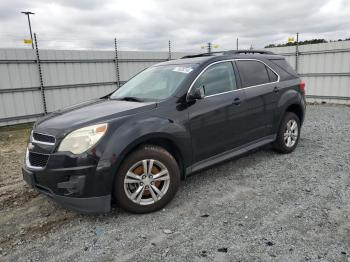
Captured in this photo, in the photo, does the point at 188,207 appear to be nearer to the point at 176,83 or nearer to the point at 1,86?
the point at 176,83

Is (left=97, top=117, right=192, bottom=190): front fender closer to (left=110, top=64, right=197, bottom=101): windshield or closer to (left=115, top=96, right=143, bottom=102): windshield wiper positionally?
(left=110, top=64, right=197, bottom=101): windshield

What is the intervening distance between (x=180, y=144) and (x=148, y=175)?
54cm

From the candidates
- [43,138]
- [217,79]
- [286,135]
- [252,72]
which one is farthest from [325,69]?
[43,138]

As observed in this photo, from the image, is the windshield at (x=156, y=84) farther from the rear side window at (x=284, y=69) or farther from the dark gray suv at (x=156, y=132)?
the rear side window at (x=284, y=69)

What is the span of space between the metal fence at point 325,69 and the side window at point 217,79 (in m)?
9.18

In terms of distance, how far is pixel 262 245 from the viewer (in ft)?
8.49

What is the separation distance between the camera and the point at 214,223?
300cm

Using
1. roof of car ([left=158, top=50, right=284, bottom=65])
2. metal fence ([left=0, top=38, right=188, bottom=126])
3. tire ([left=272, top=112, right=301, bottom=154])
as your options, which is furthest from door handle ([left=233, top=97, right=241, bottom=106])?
metal fence ([left=0, top=38, right=188, bottom=126])

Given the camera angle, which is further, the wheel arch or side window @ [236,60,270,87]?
side window @ [236,60,270,87]

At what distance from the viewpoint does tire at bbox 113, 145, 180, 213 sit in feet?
9.96

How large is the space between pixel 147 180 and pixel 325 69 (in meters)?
11.2

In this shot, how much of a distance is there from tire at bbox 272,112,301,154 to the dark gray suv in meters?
0.10

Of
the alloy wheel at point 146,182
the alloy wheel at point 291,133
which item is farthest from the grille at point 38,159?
the alloy wheel at point 291,133

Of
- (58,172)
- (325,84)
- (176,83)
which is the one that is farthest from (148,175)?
(325,84)
